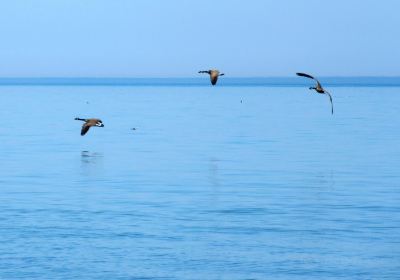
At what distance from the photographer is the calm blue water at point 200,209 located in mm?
24938

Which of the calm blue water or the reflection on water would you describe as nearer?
the calm blue water

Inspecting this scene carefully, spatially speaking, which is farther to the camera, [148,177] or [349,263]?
[148,177]

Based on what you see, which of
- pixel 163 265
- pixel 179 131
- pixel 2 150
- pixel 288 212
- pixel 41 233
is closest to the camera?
pixel 163 265

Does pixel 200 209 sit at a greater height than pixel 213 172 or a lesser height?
greater

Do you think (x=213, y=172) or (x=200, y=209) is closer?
(x=200, y=209)

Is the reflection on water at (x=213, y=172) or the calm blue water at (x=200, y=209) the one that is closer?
the calm blue water at (x=200, y=209)

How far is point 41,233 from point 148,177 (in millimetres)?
14549

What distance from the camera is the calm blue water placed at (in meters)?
24.9

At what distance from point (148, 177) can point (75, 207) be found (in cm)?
933

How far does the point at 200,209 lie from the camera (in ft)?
111

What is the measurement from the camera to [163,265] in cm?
2483

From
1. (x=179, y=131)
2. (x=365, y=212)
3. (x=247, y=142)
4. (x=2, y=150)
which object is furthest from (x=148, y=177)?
(x=179, y=131)

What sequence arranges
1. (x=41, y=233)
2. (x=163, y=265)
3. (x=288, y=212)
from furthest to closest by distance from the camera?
(x=288, y=212) < (x=41, y=233) < (x=163, y=265)

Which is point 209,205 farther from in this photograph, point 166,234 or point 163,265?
point 163,265
